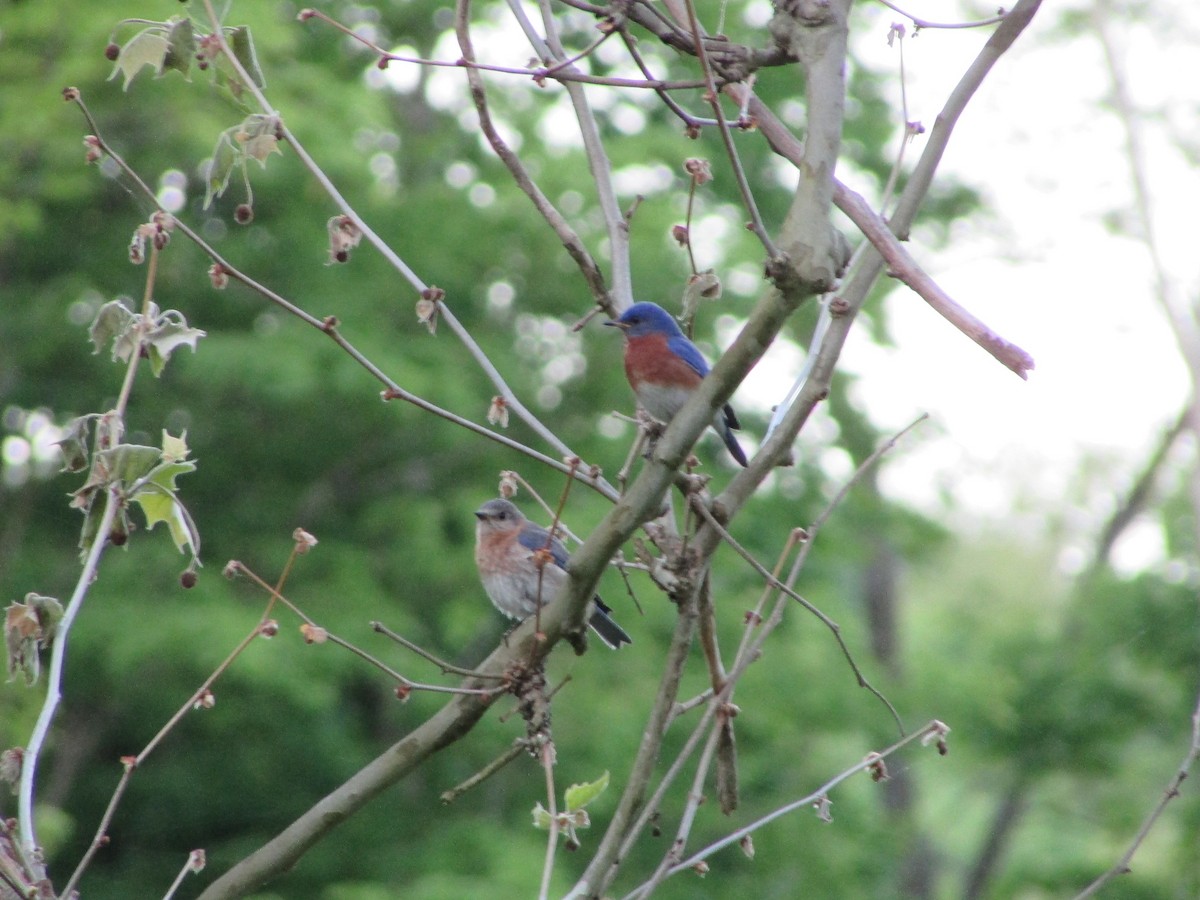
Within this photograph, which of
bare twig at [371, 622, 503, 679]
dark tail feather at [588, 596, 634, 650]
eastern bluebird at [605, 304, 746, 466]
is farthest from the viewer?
dark tail feather at [588, 596, 634, 650]

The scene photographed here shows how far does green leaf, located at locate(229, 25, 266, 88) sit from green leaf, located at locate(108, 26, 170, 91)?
0.39ft

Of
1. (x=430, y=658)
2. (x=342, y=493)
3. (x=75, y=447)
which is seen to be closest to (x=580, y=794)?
(x=430, y=658)

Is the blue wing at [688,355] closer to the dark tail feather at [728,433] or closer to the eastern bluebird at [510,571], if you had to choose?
the dark tail feather at [728,433]

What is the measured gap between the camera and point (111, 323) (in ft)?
7.82

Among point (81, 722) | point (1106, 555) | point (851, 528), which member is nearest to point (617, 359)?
point (851, 528)

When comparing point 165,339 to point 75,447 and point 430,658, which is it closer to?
point 75,447

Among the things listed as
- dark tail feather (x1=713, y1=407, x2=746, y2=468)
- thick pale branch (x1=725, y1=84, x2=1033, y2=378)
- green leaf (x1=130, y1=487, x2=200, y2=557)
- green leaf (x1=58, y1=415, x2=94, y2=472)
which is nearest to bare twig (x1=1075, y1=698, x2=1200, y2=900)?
thick pale branch (x1=725, y1=84, x2=1033, y2=378)

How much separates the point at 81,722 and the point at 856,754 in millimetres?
9082

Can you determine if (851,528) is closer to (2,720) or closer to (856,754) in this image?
(856,754)

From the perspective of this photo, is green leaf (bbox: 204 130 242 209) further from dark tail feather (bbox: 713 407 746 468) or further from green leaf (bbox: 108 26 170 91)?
dark tail feather (bbox: 713 407 746 468)

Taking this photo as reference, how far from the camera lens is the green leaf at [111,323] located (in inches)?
92.3

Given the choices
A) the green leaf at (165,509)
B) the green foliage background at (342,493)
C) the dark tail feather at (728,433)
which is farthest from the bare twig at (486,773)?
the green foliage background at (342,493)

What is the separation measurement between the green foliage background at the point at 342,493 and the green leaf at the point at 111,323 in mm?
6828

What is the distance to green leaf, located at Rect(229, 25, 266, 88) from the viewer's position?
8.11ft
